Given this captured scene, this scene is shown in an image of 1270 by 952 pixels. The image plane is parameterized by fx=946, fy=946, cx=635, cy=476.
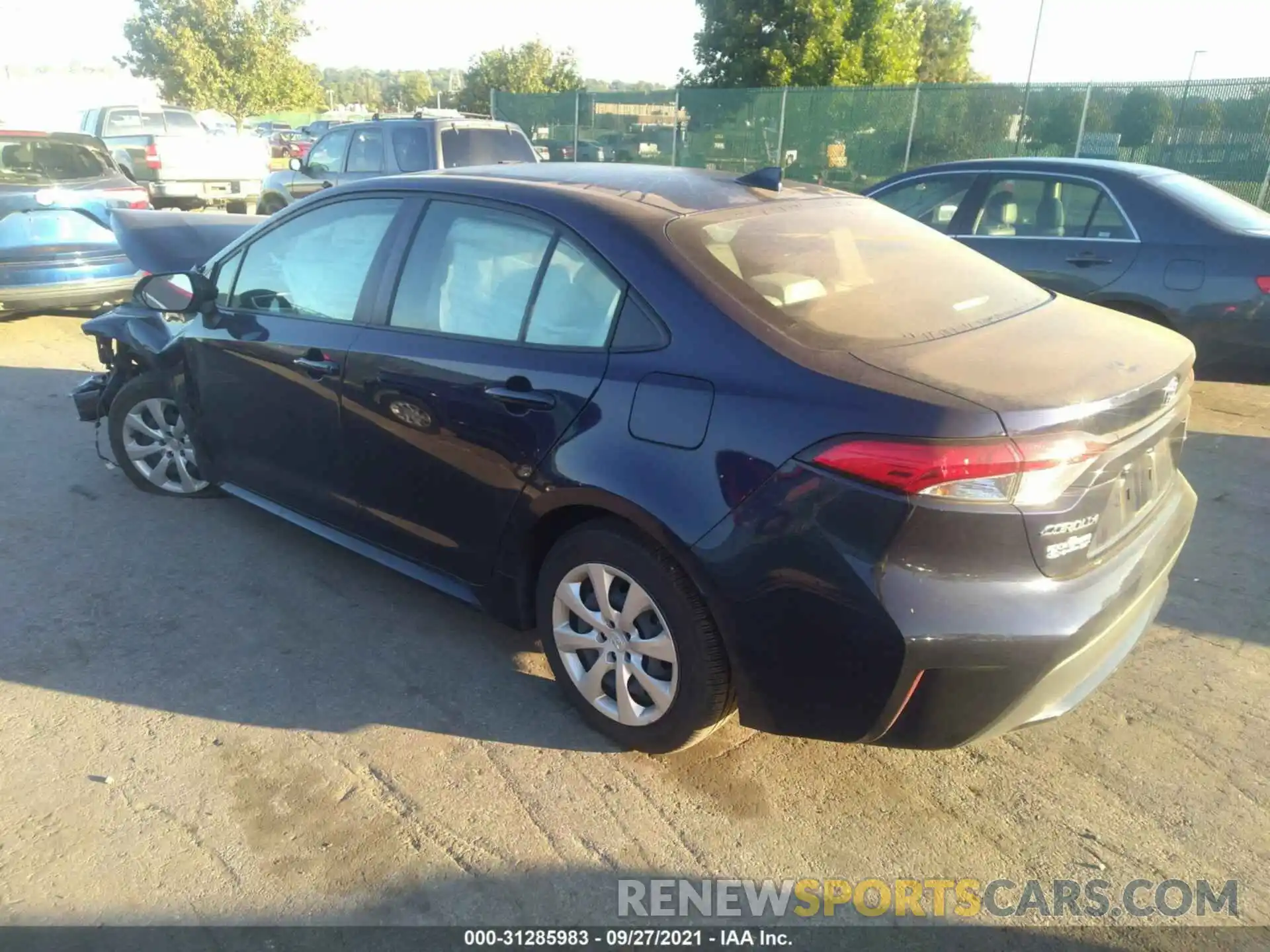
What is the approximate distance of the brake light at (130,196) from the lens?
9.10 m

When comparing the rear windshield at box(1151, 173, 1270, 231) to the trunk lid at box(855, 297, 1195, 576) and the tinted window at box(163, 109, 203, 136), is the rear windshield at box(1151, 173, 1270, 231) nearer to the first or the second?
the trunk lid at box(855, 297, 1195, 576)

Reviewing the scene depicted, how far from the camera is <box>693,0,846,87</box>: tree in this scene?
79.5 ft

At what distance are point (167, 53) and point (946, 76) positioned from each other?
120 feet

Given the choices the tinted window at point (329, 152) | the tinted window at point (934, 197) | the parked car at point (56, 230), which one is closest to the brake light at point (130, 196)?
the parked car at point (56, 230)

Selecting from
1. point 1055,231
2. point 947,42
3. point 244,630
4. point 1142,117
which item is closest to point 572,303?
point 244,630

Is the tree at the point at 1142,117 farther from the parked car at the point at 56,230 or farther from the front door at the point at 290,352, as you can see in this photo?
the front door at the point at 290,352

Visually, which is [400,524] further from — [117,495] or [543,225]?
[117,495]

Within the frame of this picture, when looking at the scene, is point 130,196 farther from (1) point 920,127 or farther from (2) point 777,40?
(2) point 777,40

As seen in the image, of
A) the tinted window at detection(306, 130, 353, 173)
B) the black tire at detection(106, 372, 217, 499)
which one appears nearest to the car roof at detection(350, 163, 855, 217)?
the black tire at detection(106, 372, 217, 499)

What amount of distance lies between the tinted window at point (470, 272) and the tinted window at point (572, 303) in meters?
0.07

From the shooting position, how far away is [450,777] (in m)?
2.89

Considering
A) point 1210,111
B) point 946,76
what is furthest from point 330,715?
point 946,76

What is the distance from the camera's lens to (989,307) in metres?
3.02

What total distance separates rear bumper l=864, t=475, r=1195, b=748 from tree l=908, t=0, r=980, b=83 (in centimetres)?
5231
